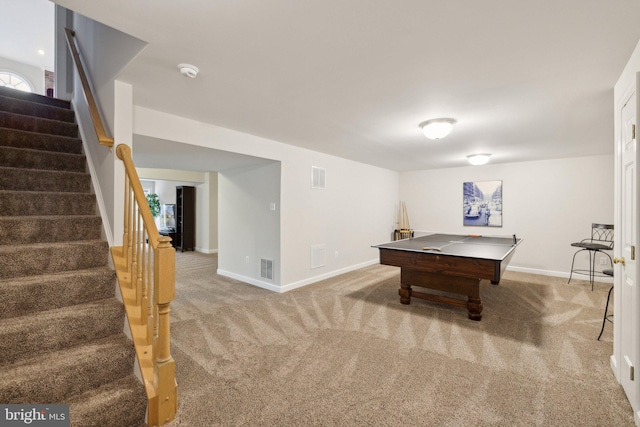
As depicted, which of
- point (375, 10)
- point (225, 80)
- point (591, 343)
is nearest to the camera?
point (375, 10)

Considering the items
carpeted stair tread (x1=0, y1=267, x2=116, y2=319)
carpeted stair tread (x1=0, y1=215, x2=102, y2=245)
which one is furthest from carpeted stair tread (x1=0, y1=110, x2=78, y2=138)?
carpeted stair tread (x1=0, y1=267, x2=116, y2=319)

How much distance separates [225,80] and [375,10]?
1345 mm

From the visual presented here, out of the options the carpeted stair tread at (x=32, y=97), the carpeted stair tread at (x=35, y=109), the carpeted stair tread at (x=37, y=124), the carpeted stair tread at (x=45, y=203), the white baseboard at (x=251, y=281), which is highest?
the carpeted stair tread at (x=32, y=97)

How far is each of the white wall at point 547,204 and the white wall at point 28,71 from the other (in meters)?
10.1

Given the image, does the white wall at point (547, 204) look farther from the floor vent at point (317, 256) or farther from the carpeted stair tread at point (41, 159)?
the carpeted stair tread at point (41, 159)

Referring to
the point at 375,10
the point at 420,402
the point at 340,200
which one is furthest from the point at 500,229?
the point at 375,10

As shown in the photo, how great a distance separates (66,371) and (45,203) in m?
1.51

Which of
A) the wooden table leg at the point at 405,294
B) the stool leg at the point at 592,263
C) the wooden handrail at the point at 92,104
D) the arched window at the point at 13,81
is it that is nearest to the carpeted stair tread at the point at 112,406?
the wooden handrail at the point at 92,104

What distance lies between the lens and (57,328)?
1729mm

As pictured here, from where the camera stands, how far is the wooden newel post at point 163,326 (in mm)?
1614

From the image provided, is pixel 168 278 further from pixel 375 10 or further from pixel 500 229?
pixel 500 229

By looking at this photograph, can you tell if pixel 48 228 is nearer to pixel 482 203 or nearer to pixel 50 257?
pixel 50 257

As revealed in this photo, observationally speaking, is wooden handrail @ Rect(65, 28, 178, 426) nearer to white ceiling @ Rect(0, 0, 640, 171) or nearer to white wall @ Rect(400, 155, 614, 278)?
white ceiling @ Rect(0, 0, 640, 171)

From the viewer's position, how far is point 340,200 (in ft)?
18.3
